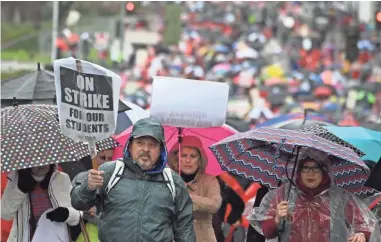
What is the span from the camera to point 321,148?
6859mm

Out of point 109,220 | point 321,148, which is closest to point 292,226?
point 321,148

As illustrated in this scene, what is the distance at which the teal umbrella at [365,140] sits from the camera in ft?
28.7

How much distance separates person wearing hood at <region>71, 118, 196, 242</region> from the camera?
6.53 meters

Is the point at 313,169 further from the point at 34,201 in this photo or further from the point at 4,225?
the point at 4,225

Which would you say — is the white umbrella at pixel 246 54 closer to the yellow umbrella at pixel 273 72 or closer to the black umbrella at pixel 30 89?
the yellow umbrella at pixel 273 72

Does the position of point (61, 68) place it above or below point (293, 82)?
above

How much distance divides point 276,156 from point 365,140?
1465mm

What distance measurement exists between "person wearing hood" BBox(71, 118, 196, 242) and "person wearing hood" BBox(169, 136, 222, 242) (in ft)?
4.49

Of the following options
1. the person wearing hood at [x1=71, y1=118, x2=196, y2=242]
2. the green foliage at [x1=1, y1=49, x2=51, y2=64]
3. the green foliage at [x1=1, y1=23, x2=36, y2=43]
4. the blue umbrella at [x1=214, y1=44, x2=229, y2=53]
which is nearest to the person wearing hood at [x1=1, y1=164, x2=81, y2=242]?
the person wearing hood at [x1=71, y1=118, x2=196, y2=242]

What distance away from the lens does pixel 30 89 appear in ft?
32.1

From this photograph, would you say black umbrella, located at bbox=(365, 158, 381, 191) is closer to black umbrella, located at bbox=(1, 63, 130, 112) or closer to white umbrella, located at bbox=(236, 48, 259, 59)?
black umbrella, located at bbox=(1, 63, 130, 112)

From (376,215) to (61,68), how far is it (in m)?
2.67

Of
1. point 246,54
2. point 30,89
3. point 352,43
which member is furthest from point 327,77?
point 30,89

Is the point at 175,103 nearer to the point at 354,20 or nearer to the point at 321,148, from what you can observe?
the point at 321,148
